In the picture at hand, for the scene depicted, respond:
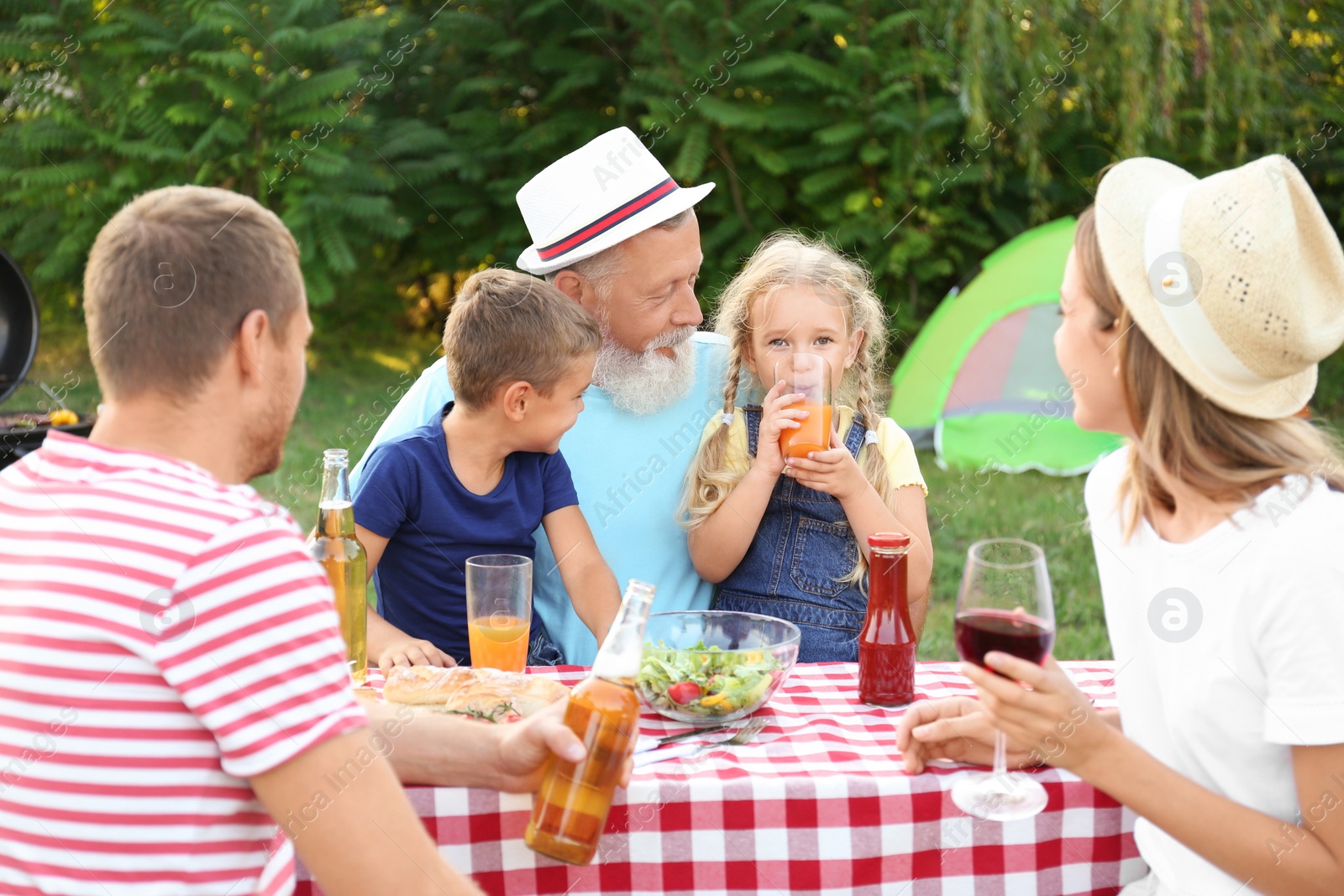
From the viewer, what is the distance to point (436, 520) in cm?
250

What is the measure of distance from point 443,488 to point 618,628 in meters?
1.09

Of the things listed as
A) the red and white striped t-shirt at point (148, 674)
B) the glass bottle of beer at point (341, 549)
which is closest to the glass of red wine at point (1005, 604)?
the red and white striped t-shirt at point (148, 674)

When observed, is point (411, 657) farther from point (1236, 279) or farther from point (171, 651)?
point (1236, 279)

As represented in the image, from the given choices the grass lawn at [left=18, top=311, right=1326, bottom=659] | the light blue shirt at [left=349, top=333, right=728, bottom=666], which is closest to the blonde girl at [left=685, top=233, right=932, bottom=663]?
the light blue shirt at [left=349, top=333, right=728, bottom=666]

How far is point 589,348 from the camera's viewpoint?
2529 mm

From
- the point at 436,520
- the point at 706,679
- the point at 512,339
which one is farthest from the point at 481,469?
the point at 706,679

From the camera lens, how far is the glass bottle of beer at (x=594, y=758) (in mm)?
1522

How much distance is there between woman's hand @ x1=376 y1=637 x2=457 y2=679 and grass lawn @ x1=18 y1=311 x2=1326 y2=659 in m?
2.75

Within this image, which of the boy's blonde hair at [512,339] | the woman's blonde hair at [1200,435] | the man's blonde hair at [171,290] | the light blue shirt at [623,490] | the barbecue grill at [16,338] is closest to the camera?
the man's blonde hair at [171,290]

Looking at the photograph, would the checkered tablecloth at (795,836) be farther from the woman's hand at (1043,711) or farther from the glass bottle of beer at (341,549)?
the glass bottle of beer at (341,549)

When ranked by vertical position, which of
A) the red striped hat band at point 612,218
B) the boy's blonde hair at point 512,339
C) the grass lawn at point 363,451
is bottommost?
the grass lawn at point 363,451

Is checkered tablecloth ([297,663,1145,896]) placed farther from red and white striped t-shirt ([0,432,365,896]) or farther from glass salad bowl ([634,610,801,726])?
red and white striped t-shirt ([0,432,365,896])

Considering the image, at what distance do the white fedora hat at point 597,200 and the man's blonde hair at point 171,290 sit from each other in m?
1.67

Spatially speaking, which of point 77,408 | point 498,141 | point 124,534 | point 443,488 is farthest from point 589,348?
point 498,141
